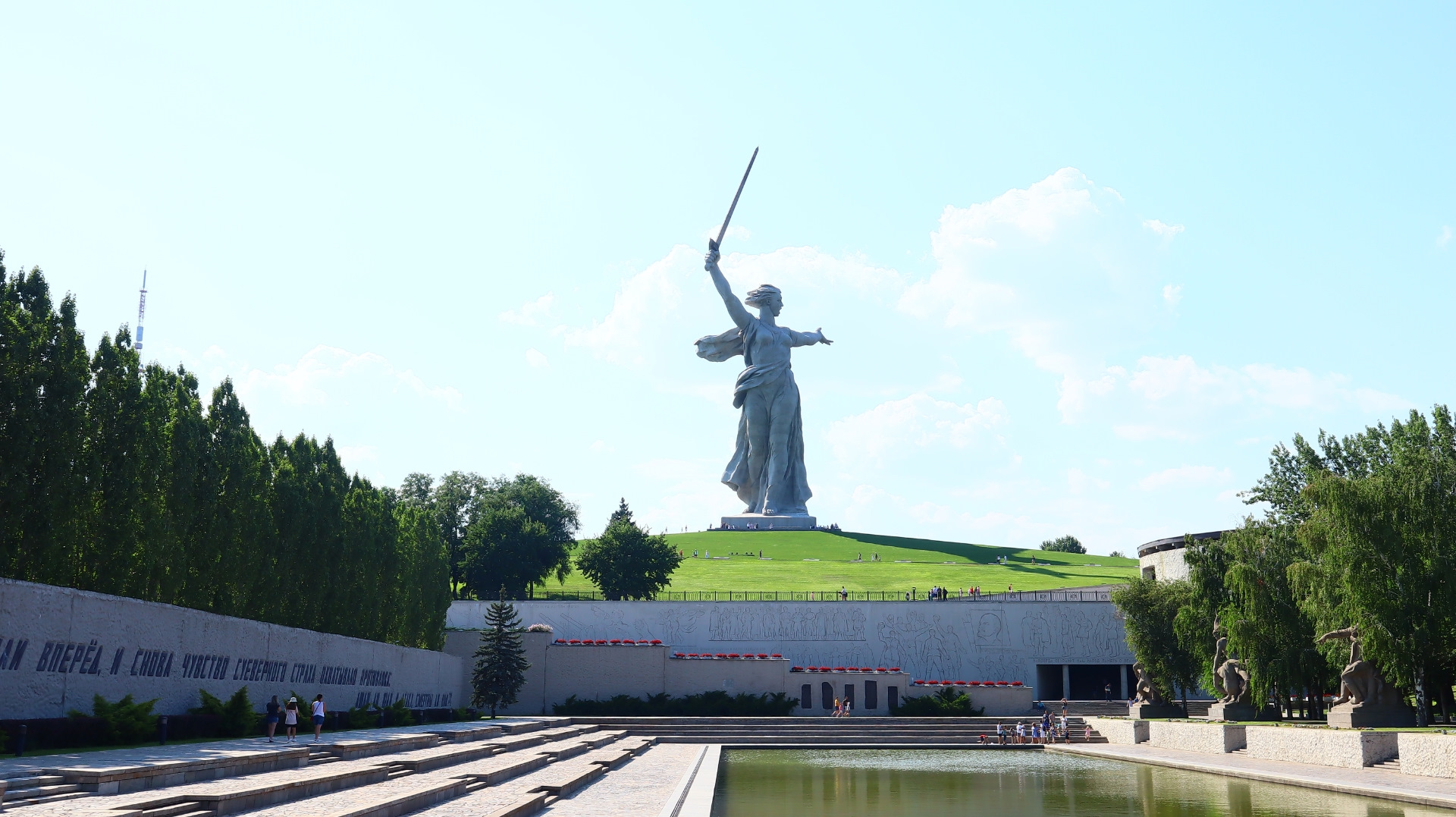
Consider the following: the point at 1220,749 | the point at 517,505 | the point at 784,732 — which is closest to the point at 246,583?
the point at 784,732

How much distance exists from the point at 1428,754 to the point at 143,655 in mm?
20971

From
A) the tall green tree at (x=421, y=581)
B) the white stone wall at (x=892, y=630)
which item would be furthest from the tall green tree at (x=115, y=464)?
the white stone wall at (x=892, y=630)

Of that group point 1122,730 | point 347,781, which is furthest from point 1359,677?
point 347,781

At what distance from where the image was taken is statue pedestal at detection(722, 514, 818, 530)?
75062mm

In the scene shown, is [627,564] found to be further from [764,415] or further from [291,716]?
A: [291,716]

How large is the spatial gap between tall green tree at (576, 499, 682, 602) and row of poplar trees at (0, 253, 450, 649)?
26371 millimetres

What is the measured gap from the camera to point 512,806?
13.9m

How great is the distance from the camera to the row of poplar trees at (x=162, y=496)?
57.8 ft

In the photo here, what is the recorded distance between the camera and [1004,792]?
63.2 feet

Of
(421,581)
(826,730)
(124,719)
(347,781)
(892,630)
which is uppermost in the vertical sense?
(421,581)

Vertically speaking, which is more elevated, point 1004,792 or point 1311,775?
point 1311,775

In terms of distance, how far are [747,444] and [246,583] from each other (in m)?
51.0

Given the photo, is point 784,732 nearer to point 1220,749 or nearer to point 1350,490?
point 1220,749

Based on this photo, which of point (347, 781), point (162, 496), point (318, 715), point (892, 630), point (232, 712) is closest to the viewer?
point (347, 781)
